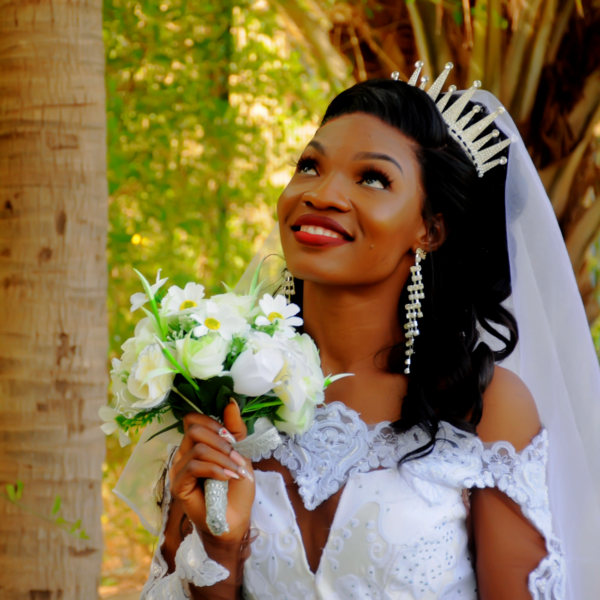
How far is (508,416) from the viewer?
6.05 ft

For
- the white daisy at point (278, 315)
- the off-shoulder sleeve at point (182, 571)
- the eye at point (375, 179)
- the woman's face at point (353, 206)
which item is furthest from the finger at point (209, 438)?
the eye at point (375, 179)

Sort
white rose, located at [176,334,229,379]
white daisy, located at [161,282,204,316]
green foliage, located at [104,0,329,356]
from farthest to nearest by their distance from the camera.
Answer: green foliage, located at [104,0,329,356] → white daisy, located at [161,282,204,316] → white rose, located at [176,334,229,379]

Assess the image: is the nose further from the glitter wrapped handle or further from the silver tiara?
the glitter wrapped handle

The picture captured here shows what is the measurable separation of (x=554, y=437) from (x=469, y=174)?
27.3 inches

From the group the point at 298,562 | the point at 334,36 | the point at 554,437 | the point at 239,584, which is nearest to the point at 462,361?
the point at 554,437

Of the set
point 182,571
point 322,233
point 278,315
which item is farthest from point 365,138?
point 182,571

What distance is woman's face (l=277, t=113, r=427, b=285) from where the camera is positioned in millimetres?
1790

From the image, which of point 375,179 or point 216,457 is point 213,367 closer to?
point 216,457

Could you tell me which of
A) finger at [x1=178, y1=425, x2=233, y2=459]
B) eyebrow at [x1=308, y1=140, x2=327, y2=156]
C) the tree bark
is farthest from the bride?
the tree bark

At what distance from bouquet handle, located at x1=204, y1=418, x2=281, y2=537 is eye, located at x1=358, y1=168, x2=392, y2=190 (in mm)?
638

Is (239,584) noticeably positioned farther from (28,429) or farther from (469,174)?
(469,174)

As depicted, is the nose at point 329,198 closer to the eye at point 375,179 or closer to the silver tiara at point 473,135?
the eye at point 375,179

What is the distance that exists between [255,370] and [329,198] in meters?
0.52

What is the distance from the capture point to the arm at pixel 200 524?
1.51 m
